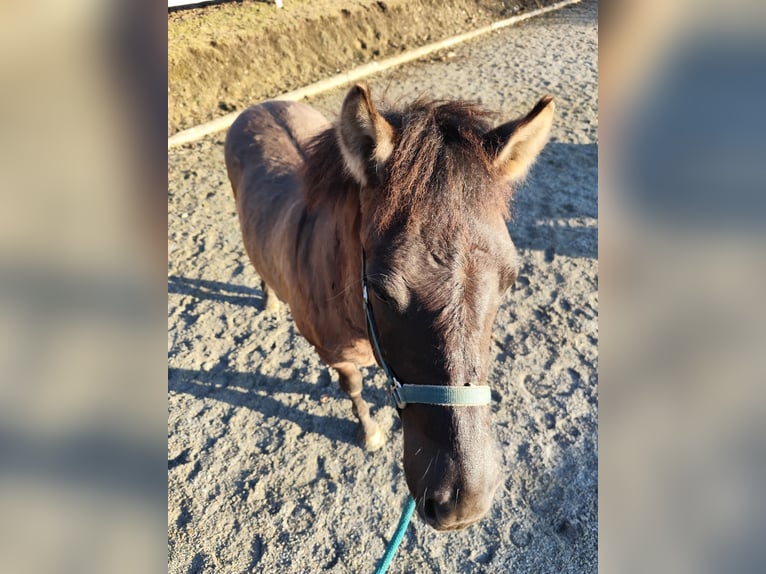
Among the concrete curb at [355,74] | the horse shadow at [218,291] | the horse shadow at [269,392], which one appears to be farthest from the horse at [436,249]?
the concrete curb at [355,74]

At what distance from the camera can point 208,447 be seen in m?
3.20

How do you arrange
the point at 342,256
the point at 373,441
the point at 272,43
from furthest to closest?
the point at 272,43 → the point at 373,441 → the point at 342,256

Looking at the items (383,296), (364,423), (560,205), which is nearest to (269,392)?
(364,423)

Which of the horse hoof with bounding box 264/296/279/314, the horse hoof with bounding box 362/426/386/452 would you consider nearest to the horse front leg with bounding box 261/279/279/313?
the horse hoof with bounding box 264/296/279/314

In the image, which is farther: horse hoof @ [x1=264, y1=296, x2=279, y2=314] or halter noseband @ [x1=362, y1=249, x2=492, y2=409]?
horse hoof @ [x1=264, y1=296, x2=279, y2=314]

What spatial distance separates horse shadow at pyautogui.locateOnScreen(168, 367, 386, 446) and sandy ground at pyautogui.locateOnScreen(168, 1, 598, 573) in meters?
0.01

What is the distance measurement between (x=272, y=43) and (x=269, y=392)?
22.6ft

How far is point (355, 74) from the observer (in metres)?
7.89

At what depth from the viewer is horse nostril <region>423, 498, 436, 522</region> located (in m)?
1.51

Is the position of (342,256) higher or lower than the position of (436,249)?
lower

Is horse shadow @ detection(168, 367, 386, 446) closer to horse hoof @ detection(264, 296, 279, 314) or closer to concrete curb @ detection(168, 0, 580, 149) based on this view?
horse hoof @ detection(264, 296, 279, 314)

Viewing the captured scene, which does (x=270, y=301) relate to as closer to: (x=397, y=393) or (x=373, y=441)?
(x=373, y=441)
